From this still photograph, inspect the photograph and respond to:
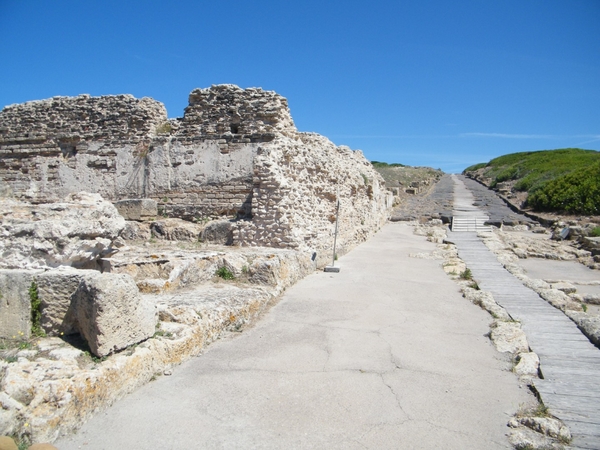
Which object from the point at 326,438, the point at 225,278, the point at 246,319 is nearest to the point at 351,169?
the point at 225,278

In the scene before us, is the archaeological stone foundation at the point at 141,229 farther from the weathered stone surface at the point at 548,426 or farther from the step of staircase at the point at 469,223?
the step of staircase at the point at 469,223

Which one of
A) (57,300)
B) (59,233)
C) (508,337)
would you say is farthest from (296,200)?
(57,300)

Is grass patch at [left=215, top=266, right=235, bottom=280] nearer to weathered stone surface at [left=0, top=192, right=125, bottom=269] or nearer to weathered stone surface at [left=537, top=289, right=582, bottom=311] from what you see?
weathered stone surface at [left=0, top=192, right=125, bottom=269]

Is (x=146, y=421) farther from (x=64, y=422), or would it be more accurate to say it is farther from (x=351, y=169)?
(x=351, y=169)

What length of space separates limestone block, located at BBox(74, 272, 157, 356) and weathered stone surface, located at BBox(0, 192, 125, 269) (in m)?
0.97

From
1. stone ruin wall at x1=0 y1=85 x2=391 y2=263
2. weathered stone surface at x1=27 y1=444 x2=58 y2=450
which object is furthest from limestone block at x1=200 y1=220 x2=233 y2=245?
weathered stone surface at x1=27 y1=444 x2=58 y2=450

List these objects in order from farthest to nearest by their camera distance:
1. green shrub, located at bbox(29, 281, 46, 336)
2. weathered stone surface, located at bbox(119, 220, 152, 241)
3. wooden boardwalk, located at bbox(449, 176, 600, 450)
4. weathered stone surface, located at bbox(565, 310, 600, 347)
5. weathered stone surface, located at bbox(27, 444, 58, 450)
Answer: weathered stone surface, located at bbox(119, 220, 152, 241)
weathered stone surface, located at bbox(565, 310, 600, 347)
green shrub, located at bbox(29, 281, 46, 336)
wooden boardwalk, located at bbox(449, 176, 600, 450)
weathered stone surface, located at bbox(27, 444, 58, 450)

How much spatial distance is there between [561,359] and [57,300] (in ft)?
16.7

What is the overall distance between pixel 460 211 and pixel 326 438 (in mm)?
23006

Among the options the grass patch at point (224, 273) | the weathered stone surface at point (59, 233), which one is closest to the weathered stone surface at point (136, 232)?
the grass patch at point (224, 273)

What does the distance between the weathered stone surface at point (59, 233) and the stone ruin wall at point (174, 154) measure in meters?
4.99

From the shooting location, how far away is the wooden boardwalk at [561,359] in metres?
3.47

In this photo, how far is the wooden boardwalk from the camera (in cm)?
347

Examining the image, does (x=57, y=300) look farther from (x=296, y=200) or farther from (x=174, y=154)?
(x=174, y=154)
